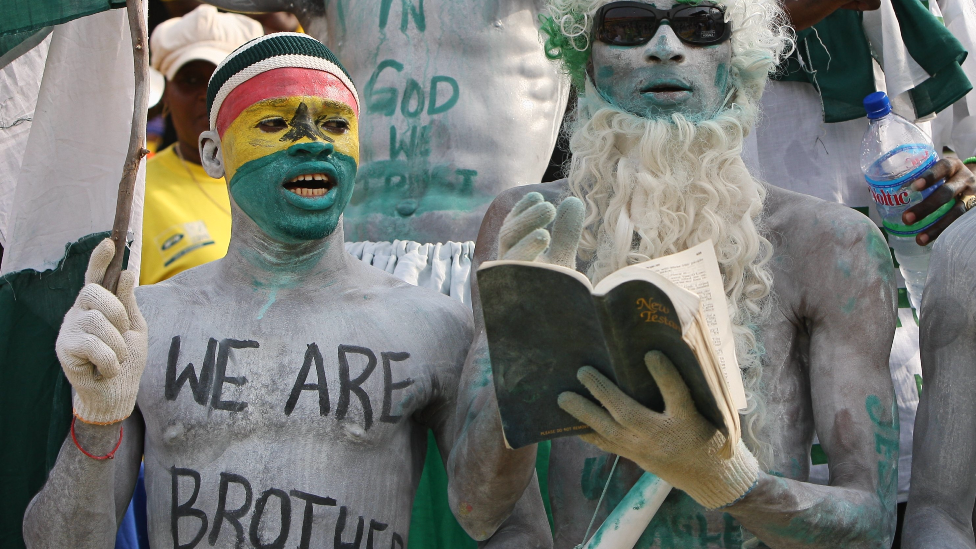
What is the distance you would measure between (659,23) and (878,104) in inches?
41.7

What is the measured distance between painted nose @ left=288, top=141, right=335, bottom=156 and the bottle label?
1.70 meters

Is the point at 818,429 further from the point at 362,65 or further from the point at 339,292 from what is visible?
the point at 362,65

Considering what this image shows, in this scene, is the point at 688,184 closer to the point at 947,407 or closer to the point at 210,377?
the point at 947,407

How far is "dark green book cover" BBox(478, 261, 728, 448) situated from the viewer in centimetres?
201

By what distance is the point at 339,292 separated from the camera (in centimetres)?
297

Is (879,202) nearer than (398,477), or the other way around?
(398,477)

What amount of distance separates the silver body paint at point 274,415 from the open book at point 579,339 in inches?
23.1

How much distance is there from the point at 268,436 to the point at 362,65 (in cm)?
183

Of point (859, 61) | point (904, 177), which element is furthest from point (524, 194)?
point (859, 61)

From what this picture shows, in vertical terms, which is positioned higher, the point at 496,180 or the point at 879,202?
the point at 496,180

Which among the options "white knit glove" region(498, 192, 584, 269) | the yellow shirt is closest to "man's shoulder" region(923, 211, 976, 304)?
"white knit glove" region(498, 192, 584, 269)

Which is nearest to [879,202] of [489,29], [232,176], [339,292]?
[489,29]

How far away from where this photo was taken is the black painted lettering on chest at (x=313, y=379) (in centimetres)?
277

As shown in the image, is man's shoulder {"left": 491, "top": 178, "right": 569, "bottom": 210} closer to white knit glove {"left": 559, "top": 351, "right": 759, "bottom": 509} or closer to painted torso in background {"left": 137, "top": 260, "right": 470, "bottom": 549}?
painted torso in background {"left": 137, "top": 260, "right": 470, "bottom": 549}
